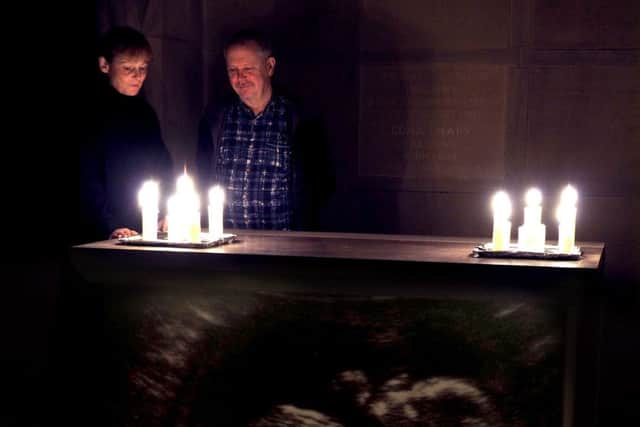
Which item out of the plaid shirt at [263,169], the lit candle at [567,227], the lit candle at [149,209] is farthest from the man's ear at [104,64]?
the lit candle at [567,227]

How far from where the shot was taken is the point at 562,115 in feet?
18.1

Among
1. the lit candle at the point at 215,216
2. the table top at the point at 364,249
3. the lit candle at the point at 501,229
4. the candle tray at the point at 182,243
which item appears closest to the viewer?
the table top at the point at 364,249

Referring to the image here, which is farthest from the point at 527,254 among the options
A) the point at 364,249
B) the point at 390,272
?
the point at 364,249

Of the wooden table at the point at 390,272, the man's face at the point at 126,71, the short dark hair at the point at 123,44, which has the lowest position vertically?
the wooden table at the point at 390,272

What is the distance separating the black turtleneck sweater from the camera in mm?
4031

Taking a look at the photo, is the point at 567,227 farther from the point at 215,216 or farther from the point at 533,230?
the point at 215,216

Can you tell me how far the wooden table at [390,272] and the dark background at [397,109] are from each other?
1889 mm

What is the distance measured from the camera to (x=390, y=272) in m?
3.00

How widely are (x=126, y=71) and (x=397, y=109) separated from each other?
230cm

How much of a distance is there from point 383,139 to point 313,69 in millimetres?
673

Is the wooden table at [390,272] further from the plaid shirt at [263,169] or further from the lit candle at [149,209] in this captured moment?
the plaid shirt at [263,169]

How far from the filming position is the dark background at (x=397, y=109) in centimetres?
519

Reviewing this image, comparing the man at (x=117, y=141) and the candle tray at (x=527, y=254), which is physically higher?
the man at (x=117, y=141)

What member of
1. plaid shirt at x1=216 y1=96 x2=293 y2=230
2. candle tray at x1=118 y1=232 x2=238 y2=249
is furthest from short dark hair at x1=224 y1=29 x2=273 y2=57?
candle tray at x1=118 y1=232 x2=238 y2=249
